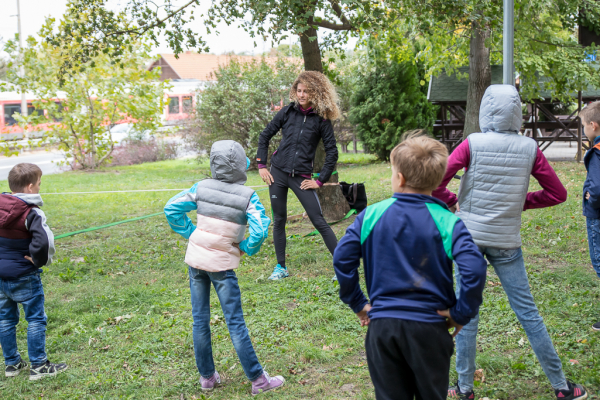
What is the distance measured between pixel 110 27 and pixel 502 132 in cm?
672

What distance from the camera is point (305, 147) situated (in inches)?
209

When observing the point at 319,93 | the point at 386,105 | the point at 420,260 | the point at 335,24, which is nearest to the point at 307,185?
the point at 319,93

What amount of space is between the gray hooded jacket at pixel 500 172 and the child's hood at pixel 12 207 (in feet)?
9.33

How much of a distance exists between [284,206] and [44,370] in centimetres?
270

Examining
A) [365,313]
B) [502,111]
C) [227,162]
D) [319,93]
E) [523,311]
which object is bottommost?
[523,311]

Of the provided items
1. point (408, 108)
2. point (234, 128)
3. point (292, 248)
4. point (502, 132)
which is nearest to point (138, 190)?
point (234, 128)

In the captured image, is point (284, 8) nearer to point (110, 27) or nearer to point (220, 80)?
point (110, 27)

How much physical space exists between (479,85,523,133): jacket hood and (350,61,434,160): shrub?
1473 cm

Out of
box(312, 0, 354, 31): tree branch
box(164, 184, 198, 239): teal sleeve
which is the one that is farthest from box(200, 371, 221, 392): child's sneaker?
box(312, 0, 354, 31): tree branch

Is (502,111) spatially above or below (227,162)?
above

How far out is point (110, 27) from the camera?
7836mm

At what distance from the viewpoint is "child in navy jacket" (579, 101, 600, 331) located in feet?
11.6

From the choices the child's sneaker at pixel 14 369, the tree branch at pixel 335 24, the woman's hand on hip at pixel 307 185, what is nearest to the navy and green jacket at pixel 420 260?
the child's sneaker at pixel 14 369

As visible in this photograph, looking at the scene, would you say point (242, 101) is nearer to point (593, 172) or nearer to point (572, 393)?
point (593, 172)
